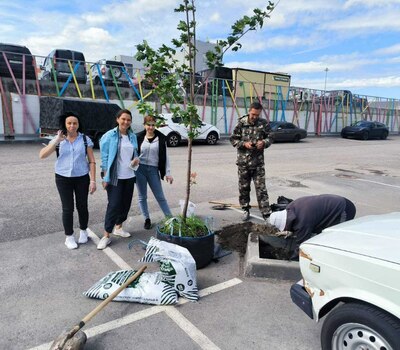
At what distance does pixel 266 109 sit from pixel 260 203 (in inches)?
869

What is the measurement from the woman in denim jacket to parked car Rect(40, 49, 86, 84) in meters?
14.6

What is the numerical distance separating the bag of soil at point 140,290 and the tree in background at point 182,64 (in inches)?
64.4

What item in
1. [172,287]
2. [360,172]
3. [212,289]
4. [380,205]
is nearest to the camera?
[172,287]

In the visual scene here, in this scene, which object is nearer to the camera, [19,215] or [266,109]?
[19,215]

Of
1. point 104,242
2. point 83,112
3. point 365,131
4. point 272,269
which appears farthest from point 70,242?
point 365,131

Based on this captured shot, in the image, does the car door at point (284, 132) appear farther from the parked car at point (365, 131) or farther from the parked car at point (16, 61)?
the parked car at point (16, 61)

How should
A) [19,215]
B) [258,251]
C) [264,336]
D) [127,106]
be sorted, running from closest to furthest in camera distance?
[264,336] → [258,251] → [19,215] → [127,106]

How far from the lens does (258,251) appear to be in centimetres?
414

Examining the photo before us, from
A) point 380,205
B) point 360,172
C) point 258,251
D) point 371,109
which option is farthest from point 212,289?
point 371,109

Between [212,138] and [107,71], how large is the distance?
6.90m

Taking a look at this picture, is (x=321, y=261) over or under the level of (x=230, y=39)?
under

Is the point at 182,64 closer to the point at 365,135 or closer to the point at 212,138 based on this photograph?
the point at 212,138

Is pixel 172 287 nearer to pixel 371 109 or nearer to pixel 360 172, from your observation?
pixel 360 172

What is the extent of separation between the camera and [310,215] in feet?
12.1
